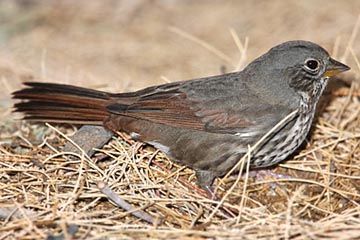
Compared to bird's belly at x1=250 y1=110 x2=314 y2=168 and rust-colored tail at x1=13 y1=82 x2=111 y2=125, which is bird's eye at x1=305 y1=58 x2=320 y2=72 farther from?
rust-colored tail at x1=13 y1=82 x2=111 y2=125

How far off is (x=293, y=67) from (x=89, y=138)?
1.42m

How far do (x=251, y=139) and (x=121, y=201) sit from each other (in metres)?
1.00

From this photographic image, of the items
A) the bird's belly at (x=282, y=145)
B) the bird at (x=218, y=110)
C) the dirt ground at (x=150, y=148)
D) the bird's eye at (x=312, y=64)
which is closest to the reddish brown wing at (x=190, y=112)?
the bird at (x=218, y=110)

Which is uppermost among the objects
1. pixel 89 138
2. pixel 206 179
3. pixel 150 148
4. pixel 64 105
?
pixel 64 105

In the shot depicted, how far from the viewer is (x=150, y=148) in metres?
4.81

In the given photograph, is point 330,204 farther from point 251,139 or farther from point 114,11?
point 114,11

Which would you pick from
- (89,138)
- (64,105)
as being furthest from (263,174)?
(64,105)

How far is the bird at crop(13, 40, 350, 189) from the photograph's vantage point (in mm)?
4500

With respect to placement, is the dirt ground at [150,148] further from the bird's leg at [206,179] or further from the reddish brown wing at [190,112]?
the reddish brown wing at [190,112]

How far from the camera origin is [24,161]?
177 inches

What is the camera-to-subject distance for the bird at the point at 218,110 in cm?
450

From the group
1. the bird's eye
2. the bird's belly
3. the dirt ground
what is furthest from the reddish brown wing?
the bird's eye

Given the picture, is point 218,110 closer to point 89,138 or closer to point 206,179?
point 206,179

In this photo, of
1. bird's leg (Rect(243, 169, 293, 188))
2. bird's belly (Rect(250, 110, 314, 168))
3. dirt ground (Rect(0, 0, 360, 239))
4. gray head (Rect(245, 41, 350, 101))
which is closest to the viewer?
dirt ground (Rect(0, 0, 360, 239))
